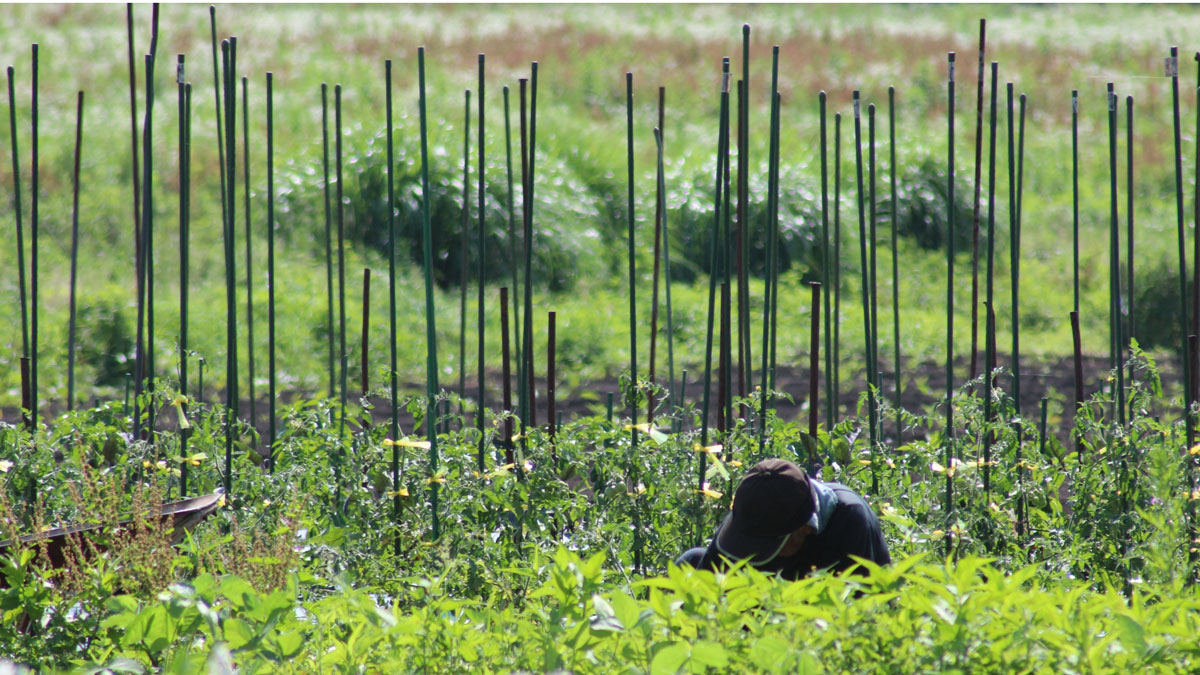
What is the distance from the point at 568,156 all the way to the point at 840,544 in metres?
7.84

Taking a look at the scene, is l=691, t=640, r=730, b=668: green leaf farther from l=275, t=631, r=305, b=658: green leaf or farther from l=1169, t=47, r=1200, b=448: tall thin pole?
l=1169, t=47, r=1200, b=448: tall thin pole

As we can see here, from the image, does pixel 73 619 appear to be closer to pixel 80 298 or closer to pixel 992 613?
pixel 992 613

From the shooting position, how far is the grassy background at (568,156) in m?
7.34

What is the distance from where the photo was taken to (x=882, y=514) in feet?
9.18

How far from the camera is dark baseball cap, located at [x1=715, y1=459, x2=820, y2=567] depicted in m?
2.33

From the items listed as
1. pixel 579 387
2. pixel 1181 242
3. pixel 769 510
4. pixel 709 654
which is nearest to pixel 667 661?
pixel 709 654

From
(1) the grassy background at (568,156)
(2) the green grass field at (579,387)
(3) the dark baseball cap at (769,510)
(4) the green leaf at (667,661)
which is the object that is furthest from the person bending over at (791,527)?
(1) the grassy background at (568,156)

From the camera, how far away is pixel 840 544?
2.49 m

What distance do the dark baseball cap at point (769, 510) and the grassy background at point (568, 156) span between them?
1825 millimetres

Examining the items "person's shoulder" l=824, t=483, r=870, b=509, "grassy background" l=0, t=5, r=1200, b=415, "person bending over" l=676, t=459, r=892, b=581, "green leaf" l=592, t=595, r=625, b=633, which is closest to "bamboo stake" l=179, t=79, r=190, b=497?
"grassy background" l=0, t=5, r=1200, b=415

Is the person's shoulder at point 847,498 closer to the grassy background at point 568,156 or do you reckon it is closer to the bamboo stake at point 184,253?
the bamboo stake at point 184,253

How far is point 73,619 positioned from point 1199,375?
3.20m

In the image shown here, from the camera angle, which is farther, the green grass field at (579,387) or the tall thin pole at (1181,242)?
the tall thin pole at (1181,242)

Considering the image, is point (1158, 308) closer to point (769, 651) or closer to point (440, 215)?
point (440, 215)
